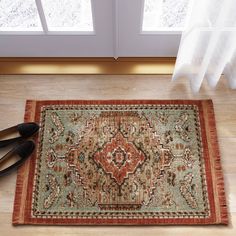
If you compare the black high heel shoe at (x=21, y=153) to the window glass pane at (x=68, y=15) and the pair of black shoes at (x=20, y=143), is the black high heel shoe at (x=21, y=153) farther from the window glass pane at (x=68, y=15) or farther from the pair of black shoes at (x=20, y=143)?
the window glass pane at (x=68, y=15)

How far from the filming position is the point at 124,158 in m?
1.35

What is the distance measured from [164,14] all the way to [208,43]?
22cm

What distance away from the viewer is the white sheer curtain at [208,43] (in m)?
1.08

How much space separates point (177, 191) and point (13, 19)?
93cm

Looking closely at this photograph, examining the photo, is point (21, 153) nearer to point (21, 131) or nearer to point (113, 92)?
point (21, 131)

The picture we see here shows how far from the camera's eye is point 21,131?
1.35 meters

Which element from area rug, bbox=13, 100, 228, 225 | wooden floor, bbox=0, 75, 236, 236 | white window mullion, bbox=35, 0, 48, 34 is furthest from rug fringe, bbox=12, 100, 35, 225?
white window mullion, bbox=35, 0, 48, 34

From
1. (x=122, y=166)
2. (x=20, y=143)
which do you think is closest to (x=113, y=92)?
(x=122, y=166)

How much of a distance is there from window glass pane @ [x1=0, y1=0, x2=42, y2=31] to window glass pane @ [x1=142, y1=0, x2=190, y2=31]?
16.7 inches

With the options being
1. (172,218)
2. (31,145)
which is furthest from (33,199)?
(172,218)

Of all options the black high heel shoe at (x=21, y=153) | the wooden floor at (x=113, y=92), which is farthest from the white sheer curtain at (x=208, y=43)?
the black high heel shoe at (x=21, y=153)

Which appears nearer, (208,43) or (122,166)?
(208,43)

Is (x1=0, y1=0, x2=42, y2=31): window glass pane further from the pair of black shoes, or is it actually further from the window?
the pair of black shoes

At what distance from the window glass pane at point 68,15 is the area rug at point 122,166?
31 cm
